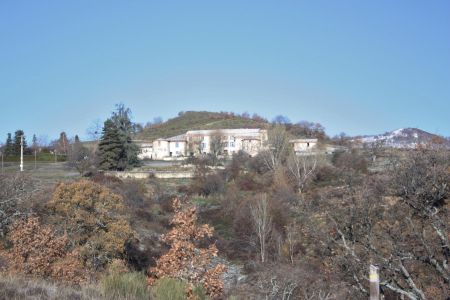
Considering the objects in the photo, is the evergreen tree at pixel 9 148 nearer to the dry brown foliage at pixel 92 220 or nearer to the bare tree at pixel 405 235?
the dry brown foliage at pixel 92 220

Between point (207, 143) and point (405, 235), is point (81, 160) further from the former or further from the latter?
point (405, 235)

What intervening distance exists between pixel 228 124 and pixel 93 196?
347ft

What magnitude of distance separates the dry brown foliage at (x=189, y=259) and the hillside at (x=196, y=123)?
110 meters

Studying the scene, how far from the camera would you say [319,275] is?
981 inches

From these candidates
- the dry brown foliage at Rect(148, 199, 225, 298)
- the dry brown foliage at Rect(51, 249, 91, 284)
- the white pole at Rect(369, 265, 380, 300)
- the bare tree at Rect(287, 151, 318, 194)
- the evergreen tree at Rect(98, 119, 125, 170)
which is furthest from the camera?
the evergreen tree at Rect(98, 119, 125, 170)

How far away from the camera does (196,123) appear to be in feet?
473

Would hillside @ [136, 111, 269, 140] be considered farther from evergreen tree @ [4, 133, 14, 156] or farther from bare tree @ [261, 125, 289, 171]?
bare tree @ [261, 125, 289, 171]

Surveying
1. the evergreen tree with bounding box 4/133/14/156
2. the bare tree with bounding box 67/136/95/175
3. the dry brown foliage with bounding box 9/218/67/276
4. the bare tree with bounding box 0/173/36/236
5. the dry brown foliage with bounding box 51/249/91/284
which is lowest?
the dry brown foliage with bounding box 51/249/91/284

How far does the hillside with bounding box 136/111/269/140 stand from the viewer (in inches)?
5064

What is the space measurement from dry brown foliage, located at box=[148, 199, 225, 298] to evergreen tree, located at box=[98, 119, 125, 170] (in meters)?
46.3

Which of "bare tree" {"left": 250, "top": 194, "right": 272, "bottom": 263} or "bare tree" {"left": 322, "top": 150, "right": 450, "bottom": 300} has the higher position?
"bare tree" {"left": 322, "top": 150, "right": 450, "bottom": 300}

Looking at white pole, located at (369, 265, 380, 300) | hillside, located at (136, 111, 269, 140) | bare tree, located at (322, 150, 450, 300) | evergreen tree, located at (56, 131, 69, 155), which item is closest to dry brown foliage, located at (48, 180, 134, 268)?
bare tree, located at (322, 150, 450, 300)

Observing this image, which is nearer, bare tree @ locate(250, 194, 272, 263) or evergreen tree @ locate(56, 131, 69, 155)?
bare tree @ locate(250, 194, 272, 263)

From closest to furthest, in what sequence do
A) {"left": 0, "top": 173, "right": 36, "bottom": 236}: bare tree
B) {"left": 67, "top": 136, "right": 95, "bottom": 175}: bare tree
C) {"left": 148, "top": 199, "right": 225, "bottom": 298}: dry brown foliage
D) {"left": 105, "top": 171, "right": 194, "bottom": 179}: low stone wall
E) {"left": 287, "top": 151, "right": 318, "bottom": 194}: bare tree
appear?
{"left": 148, "top": 199, "right": 225, "bottom": 298}: dry brown foliage → {"left": 0, "top": 173, "right": 36, "bottom": 236}: bare tree → {"left": 287, "top": 151, "right": 318, "bottom": 194}: bare tree → {"left": 105, "top": 171, "right": 194, "bottom": 179}: low stone wall → {"left": 67, "top": 136, "right": 95, "bottom": 175}: bare tree
